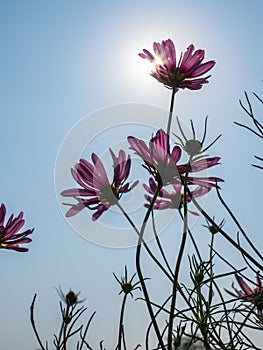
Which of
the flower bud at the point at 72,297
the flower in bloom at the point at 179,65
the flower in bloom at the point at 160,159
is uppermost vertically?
the flower in bloom at the point at 179,65

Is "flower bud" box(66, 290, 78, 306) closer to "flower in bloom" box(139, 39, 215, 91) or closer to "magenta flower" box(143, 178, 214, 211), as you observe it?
"magenta flower" box(143, 178, 214, 211)

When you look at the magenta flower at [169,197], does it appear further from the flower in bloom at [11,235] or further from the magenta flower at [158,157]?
the flower in bloom at [11,235]

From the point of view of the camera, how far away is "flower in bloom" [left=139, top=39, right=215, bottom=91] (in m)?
0.61

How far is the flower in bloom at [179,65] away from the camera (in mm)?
614

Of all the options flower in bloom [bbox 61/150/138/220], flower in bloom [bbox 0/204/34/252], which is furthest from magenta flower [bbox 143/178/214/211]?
flower in bloom [bbox 0/204/34/252]

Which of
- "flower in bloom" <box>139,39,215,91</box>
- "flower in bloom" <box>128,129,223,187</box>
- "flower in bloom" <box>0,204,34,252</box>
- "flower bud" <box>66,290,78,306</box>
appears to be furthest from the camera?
"flower bud" <box>66,290,78,306</box>

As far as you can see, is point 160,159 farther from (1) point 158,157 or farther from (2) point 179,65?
(2) point 179,65

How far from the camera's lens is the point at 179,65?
615 mm

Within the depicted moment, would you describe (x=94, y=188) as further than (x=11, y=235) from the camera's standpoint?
No

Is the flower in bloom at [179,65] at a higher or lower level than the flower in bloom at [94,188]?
higher

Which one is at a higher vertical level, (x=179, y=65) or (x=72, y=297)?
(x=179, y=65)

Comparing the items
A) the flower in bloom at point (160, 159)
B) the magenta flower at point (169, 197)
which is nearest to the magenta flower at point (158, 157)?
the flower in bloom at point (160, 159)

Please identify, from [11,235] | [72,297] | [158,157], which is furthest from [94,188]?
[72,297]

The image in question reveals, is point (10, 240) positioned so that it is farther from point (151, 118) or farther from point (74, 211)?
point (151, 118)
